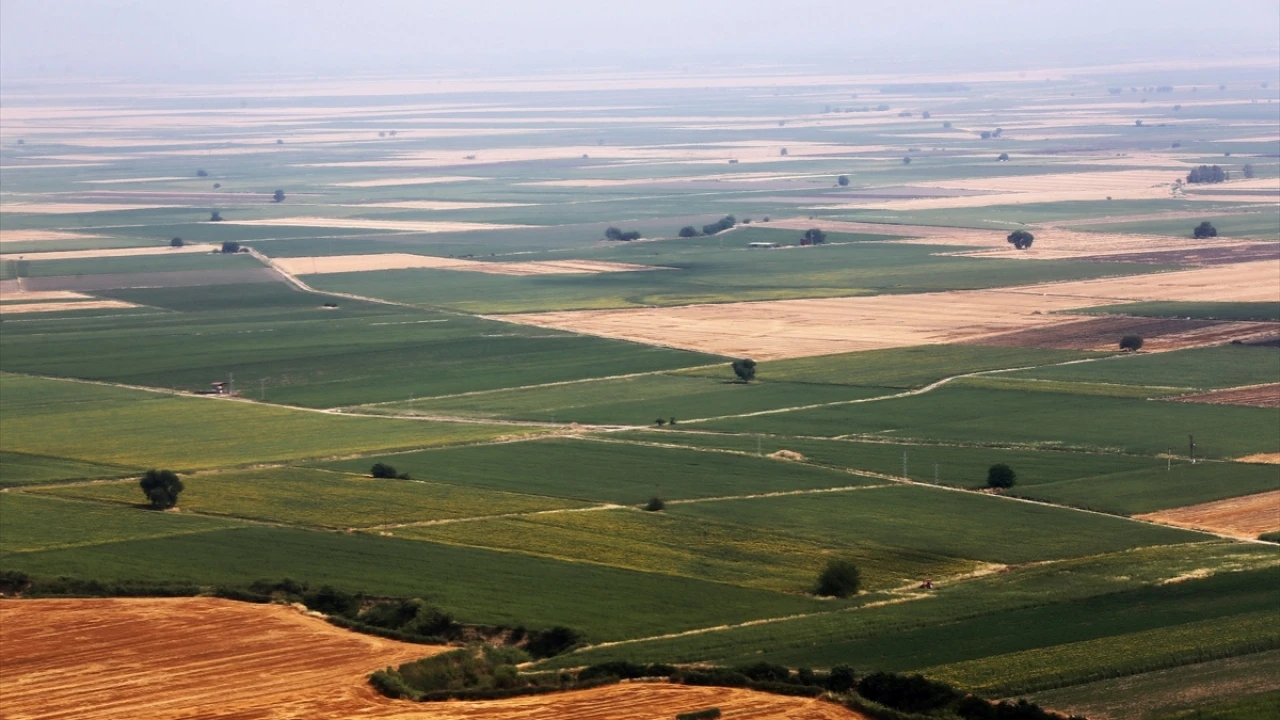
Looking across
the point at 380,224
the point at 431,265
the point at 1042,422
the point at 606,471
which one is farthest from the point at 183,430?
the point at 380,224

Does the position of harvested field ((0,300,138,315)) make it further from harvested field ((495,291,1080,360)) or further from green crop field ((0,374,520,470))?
green crop field ((0,374,520,470))

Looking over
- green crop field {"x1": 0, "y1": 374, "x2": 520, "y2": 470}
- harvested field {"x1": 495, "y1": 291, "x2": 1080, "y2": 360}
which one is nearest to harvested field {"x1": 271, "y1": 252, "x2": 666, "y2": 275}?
harvested field {"x1": 495, "y1": 291, "x2": 1080, "y2": 360}

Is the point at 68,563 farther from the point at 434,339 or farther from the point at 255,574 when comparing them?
the point at 434,339

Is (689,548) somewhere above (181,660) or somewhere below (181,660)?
above

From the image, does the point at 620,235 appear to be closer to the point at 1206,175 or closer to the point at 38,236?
the point at 38,236

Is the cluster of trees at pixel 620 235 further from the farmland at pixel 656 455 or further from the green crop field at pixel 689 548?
the green crop field at pixel 689 548

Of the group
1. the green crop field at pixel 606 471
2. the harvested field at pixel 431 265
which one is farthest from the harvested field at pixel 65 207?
the green crop field at pixel 606 471
